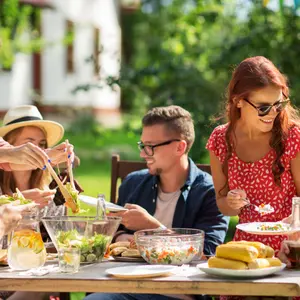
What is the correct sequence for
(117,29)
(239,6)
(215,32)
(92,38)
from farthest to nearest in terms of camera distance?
(117,29) → (92,38) → (215,32) → (239,6)

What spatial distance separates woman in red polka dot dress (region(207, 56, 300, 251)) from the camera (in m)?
3.82

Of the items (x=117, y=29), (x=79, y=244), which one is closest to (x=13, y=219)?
(x=79, y=244)

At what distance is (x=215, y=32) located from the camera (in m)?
9.91

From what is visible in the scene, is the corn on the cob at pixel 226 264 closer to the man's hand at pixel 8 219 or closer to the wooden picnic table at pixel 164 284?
the wooden picnic table at pixel 164 284

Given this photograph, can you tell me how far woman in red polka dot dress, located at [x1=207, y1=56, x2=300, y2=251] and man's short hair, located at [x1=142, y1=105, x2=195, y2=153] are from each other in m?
0.33

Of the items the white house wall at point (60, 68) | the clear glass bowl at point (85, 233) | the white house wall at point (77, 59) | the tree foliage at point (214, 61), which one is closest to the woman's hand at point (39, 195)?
the clear glass bowl at point (85, 233)

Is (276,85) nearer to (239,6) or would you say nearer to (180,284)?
(180,284)

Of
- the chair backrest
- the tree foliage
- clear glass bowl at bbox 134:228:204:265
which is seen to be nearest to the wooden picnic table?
clear glass bowl at bbox 134:228:204:265

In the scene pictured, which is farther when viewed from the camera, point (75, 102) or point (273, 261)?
point (75, 102)

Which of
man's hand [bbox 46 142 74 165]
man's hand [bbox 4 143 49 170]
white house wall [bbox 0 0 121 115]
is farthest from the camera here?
white house wall [bbox 0 0 121 115]

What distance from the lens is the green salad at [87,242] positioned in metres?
3.36

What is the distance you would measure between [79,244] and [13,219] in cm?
33

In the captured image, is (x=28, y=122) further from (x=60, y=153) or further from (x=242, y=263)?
(x=242, y=263)

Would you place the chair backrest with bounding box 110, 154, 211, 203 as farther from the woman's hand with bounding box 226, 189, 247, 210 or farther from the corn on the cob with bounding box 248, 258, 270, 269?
the corn on the cob with bounding box 248, 258, 270, 269
